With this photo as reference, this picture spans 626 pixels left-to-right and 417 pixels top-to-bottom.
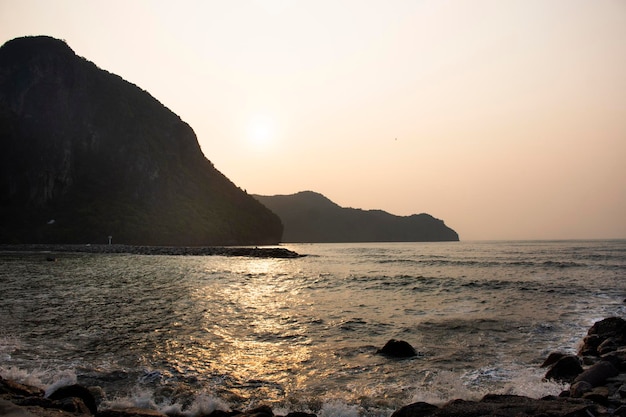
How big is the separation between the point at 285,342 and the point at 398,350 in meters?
4.14

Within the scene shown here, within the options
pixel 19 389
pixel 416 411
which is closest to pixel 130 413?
pixel 19 389

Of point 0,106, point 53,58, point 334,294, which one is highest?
point 53,58

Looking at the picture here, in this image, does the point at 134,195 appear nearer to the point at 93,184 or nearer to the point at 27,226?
the point at 93,184

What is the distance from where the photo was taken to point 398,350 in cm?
1353

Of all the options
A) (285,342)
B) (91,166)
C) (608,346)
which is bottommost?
(285,342)

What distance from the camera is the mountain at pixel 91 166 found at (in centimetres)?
12125

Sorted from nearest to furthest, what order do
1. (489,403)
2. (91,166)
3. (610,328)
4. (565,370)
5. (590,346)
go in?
1. (489,403)
2. (565,370)
3. (590,346)
4. (610,328)
5. (91,166)

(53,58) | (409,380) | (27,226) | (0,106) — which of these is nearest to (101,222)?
(27,226)

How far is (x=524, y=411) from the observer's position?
7.90 metres

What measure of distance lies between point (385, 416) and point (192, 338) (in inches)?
352

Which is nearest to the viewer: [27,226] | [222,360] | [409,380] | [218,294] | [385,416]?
[385,416]

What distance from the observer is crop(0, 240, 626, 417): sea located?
33.6 ft

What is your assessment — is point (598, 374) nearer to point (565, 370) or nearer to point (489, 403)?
point (565, 370)

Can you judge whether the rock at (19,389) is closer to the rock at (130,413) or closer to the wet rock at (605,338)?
the rock at (130,413)
